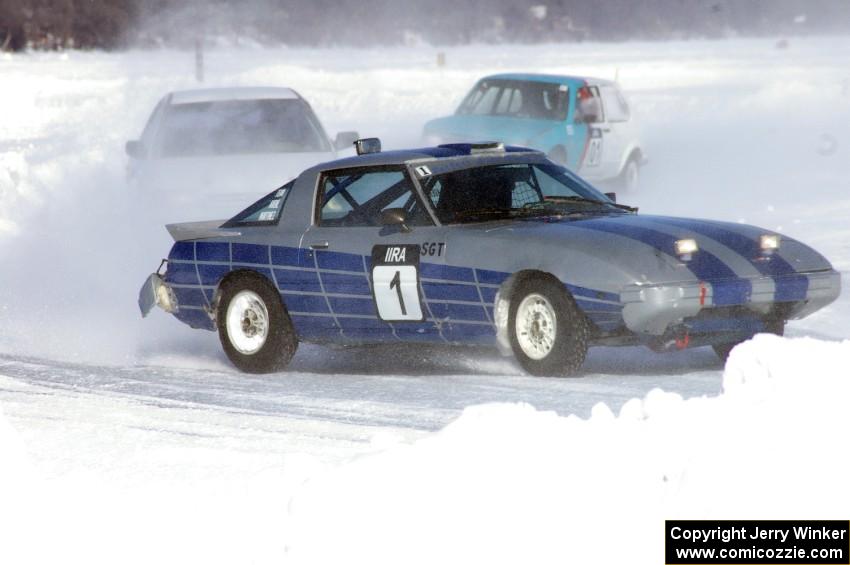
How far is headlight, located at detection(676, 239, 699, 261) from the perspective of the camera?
8.91 meters

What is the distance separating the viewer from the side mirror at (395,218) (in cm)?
952

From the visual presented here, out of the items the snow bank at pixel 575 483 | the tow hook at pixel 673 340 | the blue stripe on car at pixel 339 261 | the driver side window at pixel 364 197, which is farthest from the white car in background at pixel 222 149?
the snow bank at pixel 575 483

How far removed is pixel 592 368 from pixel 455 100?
36803 mm

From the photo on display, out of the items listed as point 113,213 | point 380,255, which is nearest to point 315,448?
point 380,255

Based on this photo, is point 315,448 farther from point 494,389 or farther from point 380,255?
point 380,255

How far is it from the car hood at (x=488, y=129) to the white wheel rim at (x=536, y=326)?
11.2 metres

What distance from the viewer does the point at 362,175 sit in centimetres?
1021

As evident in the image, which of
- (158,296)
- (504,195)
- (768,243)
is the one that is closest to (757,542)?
(768,243)

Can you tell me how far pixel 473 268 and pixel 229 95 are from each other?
25.4 feet

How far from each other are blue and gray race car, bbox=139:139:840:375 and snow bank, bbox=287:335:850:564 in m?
2.63

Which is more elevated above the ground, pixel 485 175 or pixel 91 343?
pixel 485 175

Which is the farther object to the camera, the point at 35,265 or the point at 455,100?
the point at 455,100

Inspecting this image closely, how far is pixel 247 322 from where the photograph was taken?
10.5 metres

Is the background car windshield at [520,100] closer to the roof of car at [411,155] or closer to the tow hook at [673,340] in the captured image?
the roof of car at [411,155]
